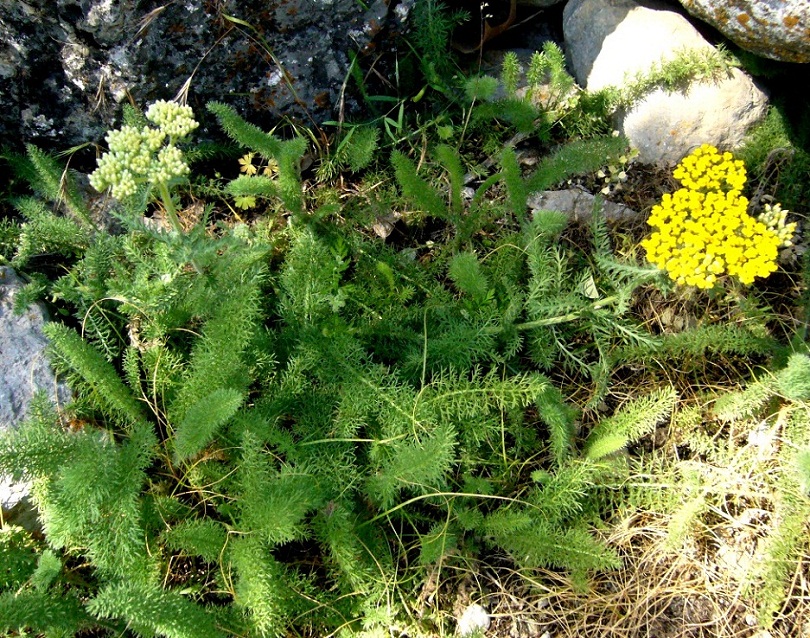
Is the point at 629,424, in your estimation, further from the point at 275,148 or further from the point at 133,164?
the point at 133,164

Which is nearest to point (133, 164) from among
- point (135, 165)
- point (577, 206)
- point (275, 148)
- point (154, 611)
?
point (135, 165)

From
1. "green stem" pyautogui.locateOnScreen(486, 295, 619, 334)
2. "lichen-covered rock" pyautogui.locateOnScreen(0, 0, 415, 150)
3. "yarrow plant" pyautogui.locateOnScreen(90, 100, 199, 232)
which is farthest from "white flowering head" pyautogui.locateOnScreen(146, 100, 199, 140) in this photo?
"green stem" pyautogui.locateOnScreen(486, 295, 619, 334)

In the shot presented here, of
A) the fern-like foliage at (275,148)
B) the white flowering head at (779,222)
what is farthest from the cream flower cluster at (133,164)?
the white flowering head at (779,222)

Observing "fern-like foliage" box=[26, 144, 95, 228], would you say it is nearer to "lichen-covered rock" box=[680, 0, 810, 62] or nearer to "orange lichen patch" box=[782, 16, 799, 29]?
"lichen-covered rock" box=[680, 0, 810, 62]

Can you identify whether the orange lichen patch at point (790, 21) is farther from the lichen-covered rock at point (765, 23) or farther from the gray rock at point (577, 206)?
the gray rock at point (577, 206)

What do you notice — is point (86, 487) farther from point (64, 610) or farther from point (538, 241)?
point (538, 241)

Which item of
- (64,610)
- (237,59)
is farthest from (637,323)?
(64,610)

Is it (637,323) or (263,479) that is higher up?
(263,479)
